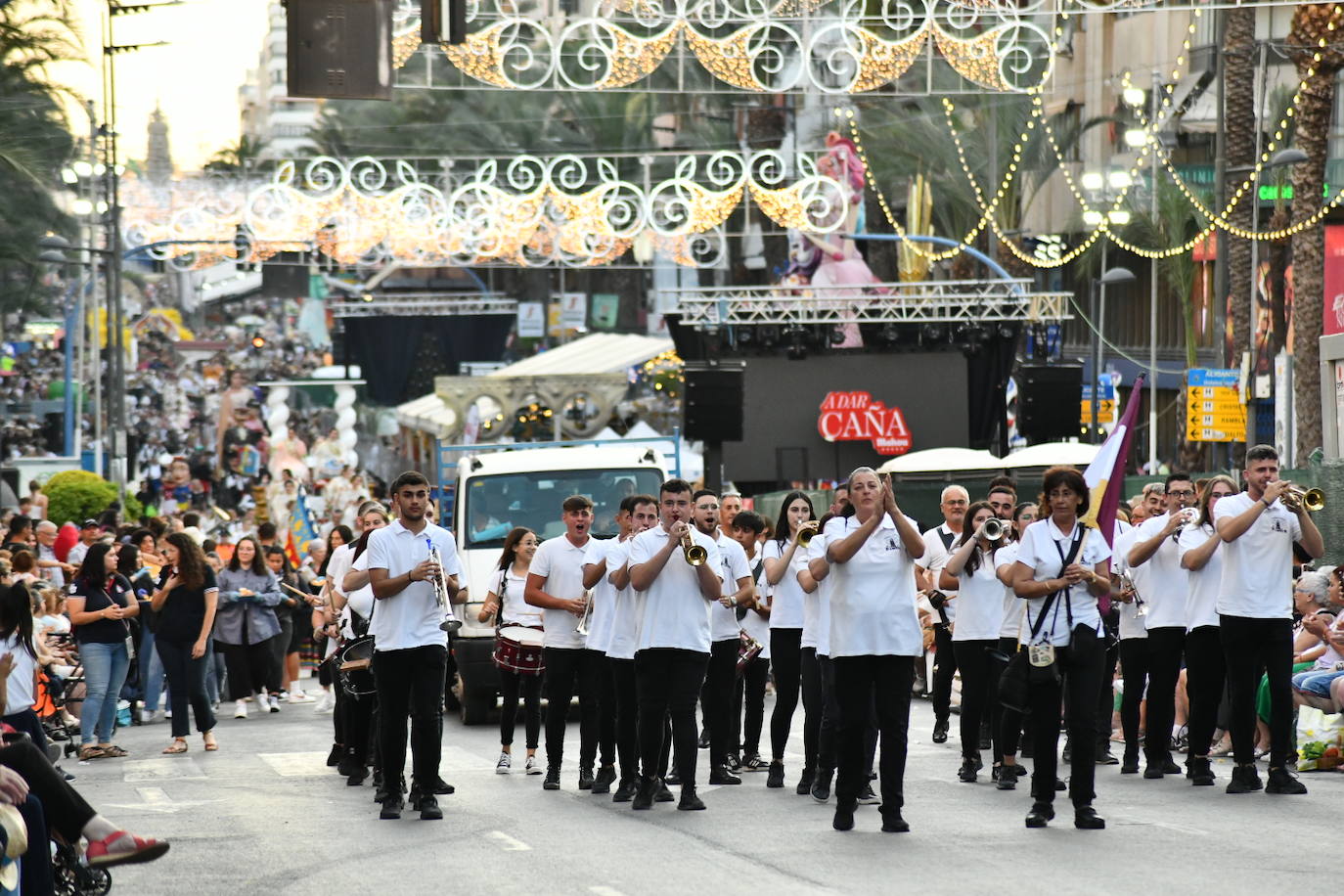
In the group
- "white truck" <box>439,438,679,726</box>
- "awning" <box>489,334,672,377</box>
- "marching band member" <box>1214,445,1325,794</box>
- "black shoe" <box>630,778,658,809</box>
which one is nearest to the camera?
"black shoe" <box>630,778,658,809</box>

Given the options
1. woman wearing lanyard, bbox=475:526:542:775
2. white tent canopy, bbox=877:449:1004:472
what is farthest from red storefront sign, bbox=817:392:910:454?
woman wearing lanyard, bbox=475:526:542:775

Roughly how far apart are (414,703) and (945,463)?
865 inches

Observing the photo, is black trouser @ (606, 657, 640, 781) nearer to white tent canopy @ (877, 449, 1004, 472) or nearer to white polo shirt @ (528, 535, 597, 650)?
white polo shirt @ (528, 535, 597, 650)

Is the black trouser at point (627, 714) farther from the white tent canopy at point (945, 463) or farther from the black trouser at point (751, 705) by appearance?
the white tent canopy at point (945, 463)

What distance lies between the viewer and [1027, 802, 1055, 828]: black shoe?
11.0 meters

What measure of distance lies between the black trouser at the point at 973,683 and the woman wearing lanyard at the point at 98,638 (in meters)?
6.70

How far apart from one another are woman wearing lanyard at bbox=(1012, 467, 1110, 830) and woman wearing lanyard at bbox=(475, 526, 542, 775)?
14.3 feet

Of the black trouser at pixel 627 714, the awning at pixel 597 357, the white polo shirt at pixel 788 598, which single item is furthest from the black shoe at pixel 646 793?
the awning at pixel 597 357

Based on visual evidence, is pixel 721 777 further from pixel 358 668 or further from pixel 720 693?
pixel 358 668

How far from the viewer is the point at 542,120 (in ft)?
194

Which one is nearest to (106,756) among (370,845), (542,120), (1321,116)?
(370,845)

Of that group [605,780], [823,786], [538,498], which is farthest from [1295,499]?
[538,498]

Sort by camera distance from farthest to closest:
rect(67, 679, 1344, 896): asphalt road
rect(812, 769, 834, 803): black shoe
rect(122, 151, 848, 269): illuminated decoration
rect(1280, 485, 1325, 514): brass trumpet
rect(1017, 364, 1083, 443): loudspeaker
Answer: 1. rect(1017, 364, 1083, 443): loudspeaker
2. rect(122, 151, 848, 269): illuminated decoration
3. rect(812, 769, 834, 803): black shoe
4. rect(1280, 485, 1325, 514): brass trumpet
5. rect(67, 679, 1344, 896): asphalt road

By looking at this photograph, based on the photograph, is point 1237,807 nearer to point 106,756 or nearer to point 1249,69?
point 106,756
